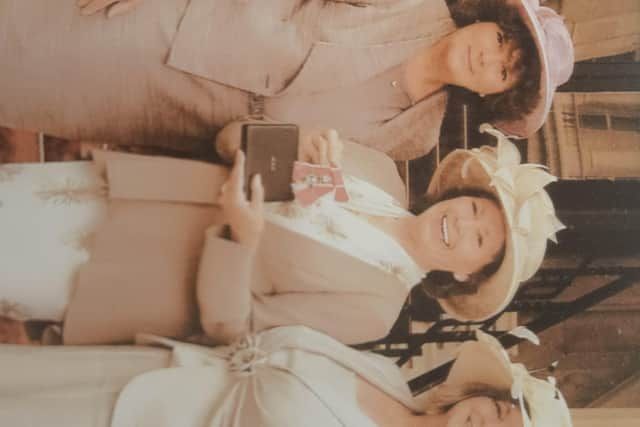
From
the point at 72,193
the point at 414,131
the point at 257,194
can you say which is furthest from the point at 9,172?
the point at 414,131

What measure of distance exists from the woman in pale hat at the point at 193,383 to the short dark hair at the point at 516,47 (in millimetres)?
400

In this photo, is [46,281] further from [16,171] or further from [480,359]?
[480,359]

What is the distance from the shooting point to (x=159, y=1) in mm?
981

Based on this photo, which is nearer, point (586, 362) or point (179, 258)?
point (179, 258)

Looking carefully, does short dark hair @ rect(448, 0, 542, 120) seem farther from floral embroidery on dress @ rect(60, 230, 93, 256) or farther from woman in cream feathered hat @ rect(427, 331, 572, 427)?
floral embroidery on dress @ rect(60, 230, 93, 256)

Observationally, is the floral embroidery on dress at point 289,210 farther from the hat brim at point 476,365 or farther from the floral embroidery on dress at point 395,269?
the hat brim at point 476,365

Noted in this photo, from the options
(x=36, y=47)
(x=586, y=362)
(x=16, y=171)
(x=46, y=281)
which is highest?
(x=36, y=47)

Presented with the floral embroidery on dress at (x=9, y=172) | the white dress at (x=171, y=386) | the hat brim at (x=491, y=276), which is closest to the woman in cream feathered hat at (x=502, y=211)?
the hat brim at (x=491, y=276)

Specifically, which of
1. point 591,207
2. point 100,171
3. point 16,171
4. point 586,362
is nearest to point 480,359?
point 586,362

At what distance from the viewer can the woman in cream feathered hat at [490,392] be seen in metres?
1.03

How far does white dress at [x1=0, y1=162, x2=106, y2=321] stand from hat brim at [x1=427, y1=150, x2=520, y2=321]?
18.5 inches

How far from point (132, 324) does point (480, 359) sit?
489 millimetres

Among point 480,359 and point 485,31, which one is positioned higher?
point 485,31

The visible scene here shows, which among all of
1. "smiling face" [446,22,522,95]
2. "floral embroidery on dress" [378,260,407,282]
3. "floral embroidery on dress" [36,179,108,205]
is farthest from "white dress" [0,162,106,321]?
"smiling face" [446,22,522,95]
